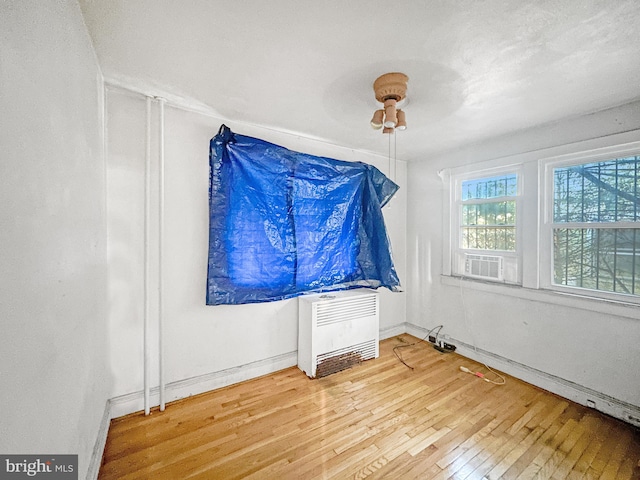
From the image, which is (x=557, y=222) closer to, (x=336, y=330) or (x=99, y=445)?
(x=336, y=330)

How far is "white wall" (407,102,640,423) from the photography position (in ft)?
6.08

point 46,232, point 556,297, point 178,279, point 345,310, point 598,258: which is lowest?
point 345,310

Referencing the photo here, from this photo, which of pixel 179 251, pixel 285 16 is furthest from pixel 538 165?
pixel 179 251

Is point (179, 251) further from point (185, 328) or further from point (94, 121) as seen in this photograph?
point (94, 121)

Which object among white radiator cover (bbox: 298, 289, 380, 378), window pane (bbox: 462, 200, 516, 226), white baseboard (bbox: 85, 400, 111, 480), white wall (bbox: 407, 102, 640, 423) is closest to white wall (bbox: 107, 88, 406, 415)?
white baseboard (bbox: 85, 400, 111, 480)

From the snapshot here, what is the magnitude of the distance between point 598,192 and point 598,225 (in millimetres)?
259

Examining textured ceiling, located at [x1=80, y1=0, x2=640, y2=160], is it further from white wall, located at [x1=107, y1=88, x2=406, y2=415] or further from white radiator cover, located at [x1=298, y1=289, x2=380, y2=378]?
white radiator cover, located at [x1=298, y1=289, x2=380, y2=378]

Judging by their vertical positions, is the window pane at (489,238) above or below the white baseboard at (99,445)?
above

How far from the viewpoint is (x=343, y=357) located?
8.14 feet

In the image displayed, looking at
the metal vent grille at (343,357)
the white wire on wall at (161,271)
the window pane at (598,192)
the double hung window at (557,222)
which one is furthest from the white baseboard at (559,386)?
the white wire on wall at (161,271)

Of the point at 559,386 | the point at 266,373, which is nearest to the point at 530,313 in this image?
the point at 559,386

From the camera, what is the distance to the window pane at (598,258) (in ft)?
6.17

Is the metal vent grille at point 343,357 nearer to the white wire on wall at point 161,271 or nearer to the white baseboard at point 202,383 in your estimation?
the white baseboard at point 202,383

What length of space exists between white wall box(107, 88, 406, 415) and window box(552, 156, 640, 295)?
236cm
